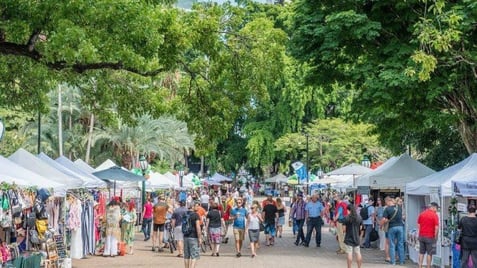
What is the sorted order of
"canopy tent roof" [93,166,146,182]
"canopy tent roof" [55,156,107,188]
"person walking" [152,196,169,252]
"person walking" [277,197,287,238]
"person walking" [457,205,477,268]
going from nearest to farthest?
"person walking" [457,205,477,268]
"canopy tent roof" [55,156,107,188]
"person walking" [152,196,169,252]
"canopy tent roof" [93,166,146,182]
"person walking" [277,197,287,238]

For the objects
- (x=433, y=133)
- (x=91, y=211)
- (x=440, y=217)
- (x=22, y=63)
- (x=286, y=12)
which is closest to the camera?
(x=22, y=63)

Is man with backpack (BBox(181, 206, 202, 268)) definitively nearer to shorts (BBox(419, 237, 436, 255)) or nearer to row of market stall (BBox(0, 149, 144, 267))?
row of market stall (BBox(0, 149, 144, 267))

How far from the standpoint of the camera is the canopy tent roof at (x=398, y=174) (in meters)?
26.4

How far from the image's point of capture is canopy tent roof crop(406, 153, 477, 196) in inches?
741

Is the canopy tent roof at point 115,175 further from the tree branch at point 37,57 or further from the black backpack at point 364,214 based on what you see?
the tree branch at point 37,57

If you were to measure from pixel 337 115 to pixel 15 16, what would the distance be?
50496 mm

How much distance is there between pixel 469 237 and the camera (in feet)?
54.4

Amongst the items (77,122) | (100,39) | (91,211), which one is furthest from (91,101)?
(77,122)

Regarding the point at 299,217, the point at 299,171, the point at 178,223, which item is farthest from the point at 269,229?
the point at 299,171

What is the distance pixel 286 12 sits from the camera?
5756 centimetres

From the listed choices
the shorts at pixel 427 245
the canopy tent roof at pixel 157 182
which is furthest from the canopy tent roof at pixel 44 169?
the canopy tent roof at pixel 157 182

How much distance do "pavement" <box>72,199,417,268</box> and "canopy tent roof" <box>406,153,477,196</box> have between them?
2286 mm

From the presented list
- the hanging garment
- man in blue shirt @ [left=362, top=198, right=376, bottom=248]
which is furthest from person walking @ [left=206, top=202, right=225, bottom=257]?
man in blue shirt @ [left=362, top=198, right=376, bottom=248]

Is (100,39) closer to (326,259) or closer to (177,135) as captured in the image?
(326,259)
